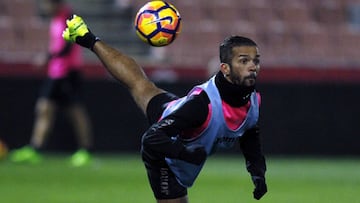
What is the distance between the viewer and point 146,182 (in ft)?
38.9

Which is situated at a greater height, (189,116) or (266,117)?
(189,116)

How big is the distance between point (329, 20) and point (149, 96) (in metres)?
13.0

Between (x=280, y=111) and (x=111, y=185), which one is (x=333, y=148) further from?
(x=111, y=185)

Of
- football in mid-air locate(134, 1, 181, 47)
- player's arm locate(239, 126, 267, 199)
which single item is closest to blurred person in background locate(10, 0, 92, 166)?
football in mid-air locate(134, 1, 181, 47)

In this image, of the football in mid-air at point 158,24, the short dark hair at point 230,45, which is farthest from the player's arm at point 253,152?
the football in mid-air at point 158,24

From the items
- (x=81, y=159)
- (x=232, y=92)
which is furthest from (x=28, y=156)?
(x=232, y=92)

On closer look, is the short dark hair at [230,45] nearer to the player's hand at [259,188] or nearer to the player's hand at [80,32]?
the player's hand at [259,188]

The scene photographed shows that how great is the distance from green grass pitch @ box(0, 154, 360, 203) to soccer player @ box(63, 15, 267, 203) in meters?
2.75

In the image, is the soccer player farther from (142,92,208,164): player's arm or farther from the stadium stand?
the stadium stand

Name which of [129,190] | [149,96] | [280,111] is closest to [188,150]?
[149,96]

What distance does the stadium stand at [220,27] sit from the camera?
729 inches

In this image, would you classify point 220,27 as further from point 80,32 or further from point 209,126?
point 209,126

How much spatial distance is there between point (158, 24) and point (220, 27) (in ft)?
39.0

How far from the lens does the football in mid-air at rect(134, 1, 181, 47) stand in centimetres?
771
